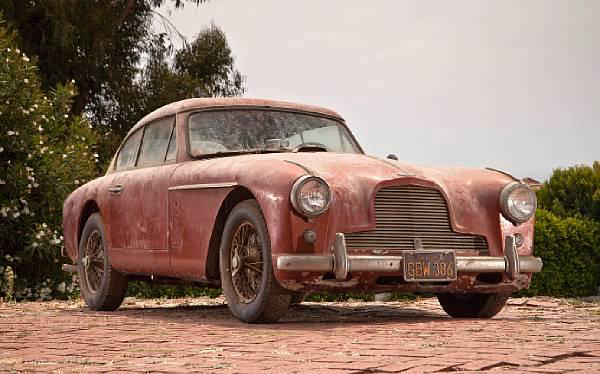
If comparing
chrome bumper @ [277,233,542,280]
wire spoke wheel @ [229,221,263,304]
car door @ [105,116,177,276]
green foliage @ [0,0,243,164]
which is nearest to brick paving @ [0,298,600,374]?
wire spoke wheel @ [229,221,263,304]

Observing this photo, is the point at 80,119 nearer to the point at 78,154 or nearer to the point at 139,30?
the point at 78,154

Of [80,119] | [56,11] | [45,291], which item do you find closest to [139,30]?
[56,11]

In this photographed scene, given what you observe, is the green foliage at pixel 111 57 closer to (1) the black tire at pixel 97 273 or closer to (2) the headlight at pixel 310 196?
(1) the black tire at pixel 97 273

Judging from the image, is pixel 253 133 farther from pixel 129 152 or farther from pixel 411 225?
pixel 129 152

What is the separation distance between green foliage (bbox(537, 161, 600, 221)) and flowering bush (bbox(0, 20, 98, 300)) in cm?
711

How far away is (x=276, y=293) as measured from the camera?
6578 mm

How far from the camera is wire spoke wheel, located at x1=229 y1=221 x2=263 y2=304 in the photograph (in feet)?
22.3

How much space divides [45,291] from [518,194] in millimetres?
8197

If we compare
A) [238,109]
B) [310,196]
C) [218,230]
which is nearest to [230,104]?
[238,109]

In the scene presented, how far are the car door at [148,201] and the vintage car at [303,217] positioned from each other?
17mm

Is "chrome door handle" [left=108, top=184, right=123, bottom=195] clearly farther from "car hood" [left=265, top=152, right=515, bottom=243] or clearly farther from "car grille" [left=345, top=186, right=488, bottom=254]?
"car grille" [left=345, top=186, right=488, bottom=254]

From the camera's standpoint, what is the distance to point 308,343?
5.54 meters

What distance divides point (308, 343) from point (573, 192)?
36.4 feet

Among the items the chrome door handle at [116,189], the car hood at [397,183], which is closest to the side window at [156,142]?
the chrome door handle at [116,189]
